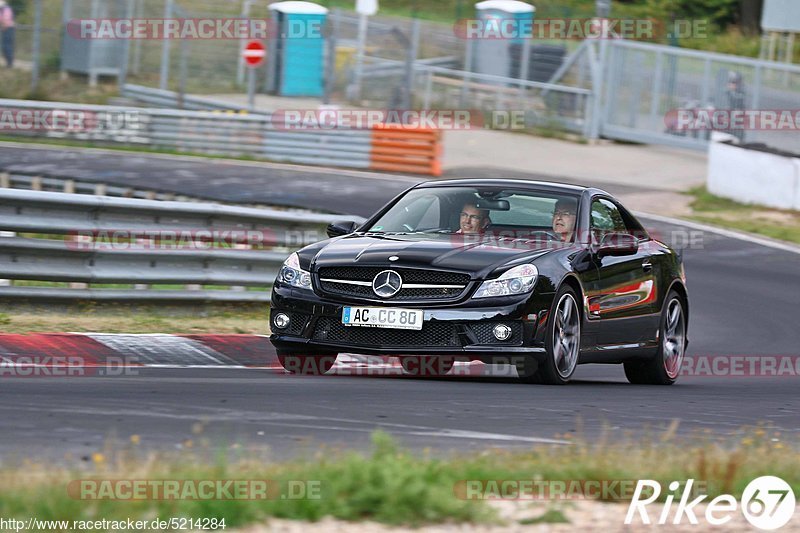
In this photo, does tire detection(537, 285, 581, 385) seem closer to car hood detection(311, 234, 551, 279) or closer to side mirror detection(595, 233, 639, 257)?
car hood detection(311, 234, 551, 279)

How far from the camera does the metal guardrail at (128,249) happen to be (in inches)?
450

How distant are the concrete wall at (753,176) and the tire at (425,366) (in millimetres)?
15442

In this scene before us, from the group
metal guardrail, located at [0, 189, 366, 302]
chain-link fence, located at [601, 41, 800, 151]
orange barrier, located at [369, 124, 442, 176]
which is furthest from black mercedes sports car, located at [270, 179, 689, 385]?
orange barrier, located at [369, 124, 442, 176]

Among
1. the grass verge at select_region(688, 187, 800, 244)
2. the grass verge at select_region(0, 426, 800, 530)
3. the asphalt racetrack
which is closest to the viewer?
the grass verge at select_region(0, 426, 800, 530)

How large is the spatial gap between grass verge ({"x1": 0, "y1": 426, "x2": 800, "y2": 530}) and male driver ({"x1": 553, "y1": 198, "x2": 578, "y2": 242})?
Result: 11.7ft

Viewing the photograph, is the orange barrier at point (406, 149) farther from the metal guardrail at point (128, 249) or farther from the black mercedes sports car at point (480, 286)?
the black mercedes sports car at point (480, 286)

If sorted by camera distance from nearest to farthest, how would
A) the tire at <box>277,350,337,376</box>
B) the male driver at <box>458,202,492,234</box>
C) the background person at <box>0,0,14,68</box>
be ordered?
1. the tire at <box>277,350,337,376</box>
2. the male driver at <box>458,202,492,234</box>
3. the background person at <box>0,0,14,68</box>

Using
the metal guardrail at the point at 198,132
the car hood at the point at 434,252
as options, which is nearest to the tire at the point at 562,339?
the car hood at the point at 434,252

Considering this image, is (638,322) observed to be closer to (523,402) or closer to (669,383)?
(669,383)

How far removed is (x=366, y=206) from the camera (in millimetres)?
23453

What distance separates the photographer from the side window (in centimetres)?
1020

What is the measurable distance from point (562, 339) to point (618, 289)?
1078mm

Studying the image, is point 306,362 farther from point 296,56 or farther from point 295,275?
point 296,56

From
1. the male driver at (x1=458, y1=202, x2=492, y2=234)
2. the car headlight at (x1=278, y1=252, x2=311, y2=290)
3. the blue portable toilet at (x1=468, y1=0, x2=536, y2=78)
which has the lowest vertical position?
the car headlight at (x1=278, y1=252, x2=311, y2=290)
